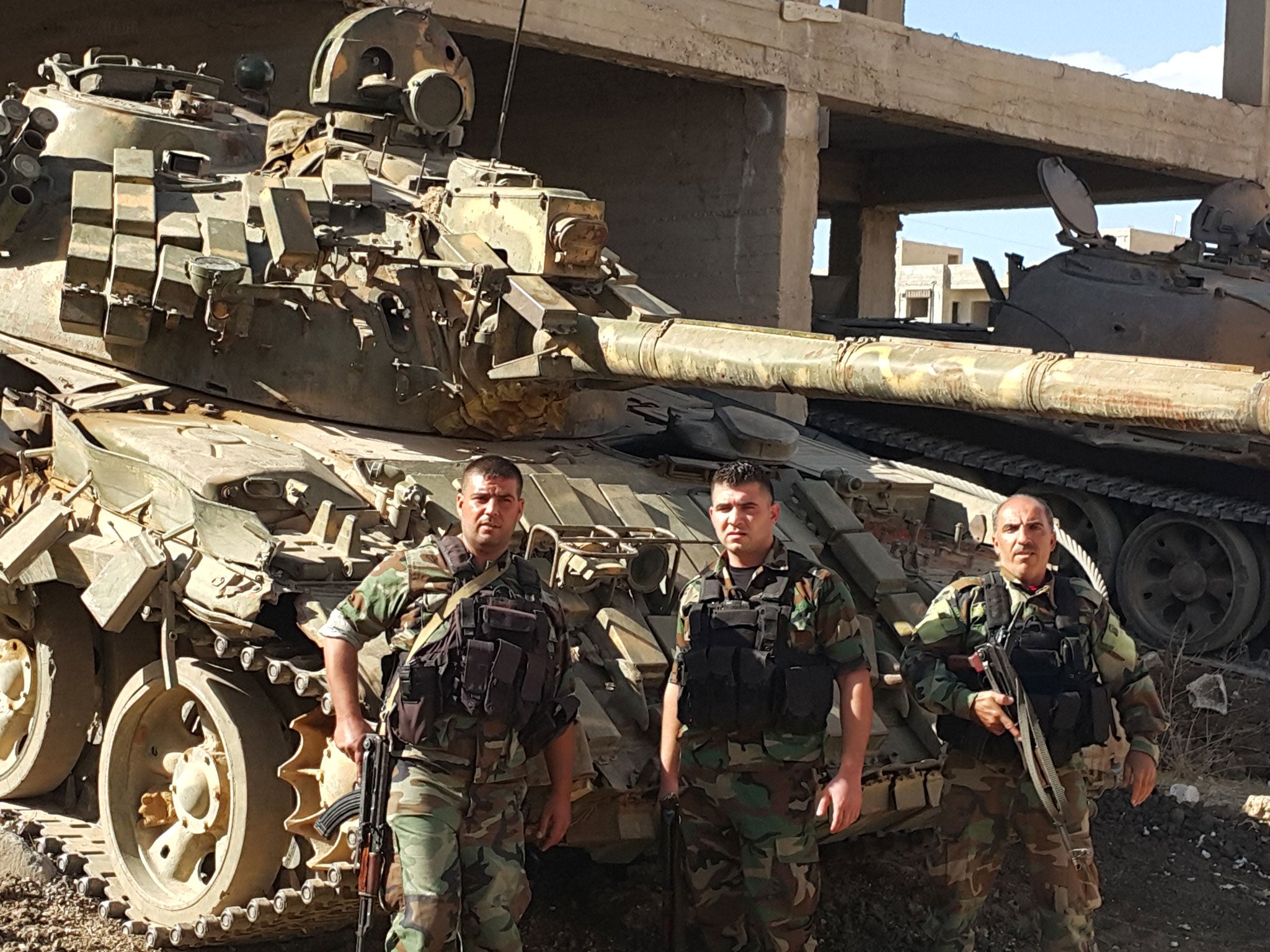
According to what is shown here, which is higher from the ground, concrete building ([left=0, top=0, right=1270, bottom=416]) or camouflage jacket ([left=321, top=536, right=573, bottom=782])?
concrete building ([left=0, top=0, right=1270, bottom=416])

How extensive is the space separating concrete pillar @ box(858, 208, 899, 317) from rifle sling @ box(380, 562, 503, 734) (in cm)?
1709

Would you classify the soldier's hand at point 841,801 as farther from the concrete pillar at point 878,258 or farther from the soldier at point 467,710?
the concrete pillar at point 878,258

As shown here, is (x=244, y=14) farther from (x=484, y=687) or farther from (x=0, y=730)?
(x=484, y=687)

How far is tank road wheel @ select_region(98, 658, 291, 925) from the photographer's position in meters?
5.82

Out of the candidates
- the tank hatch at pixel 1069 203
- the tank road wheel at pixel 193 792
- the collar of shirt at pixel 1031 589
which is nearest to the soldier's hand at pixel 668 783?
the collar of shirt at pixel 1031 589

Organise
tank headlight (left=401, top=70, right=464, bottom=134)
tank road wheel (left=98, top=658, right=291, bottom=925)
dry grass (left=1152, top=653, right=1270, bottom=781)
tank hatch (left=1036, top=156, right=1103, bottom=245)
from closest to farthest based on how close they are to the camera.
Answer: tank road wheel (left=98, top=658, right=291, bottom=925) < tank headlight (left=401, top=70, right=464, bottom=134) < dry grass (left=1152, top=653, right=1270, bottom=781) < tank hatch (left=1036, top=156, right=1103, bottom=245)

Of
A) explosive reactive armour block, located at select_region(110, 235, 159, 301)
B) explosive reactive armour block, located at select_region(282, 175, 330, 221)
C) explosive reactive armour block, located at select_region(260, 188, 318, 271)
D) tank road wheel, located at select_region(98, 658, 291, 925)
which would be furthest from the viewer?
explosive reactive armour block, located at select_region(282, 175, 330, 221)

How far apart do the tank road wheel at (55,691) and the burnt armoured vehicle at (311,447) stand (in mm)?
14

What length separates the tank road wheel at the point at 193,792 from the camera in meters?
5.82

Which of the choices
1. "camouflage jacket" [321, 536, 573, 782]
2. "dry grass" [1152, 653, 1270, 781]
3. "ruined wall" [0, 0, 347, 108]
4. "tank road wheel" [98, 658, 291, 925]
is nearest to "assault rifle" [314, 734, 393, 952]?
"camouflage jacket" [321, 536, 573, 782]

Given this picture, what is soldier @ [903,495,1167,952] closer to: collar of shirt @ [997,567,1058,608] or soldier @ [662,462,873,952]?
collar of shirt @ [997,567,1058,608]

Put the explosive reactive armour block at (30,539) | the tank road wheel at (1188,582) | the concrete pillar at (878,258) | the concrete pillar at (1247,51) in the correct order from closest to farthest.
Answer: the explosive reactive armour block at (30,539) < the tank road wheel at (1188,582) < the concrete pillar at (1247,51) < the concrete pillar at (878,258)

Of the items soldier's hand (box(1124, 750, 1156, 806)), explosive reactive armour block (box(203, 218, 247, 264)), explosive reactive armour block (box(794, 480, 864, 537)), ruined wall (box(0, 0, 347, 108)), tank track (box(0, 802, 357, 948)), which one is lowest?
tank track (box(0, 802, 357, 948))

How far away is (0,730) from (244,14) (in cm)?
679
